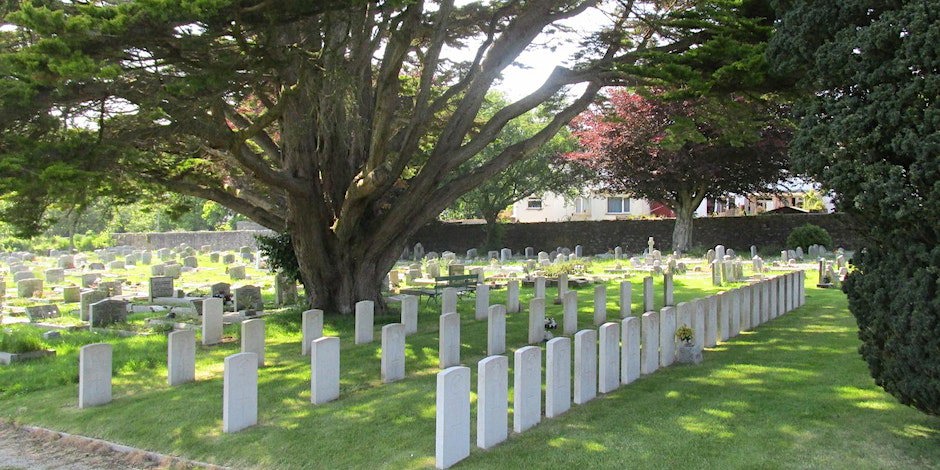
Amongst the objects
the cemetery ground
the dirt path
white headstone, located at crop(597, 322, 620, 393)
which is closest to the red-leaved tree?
the cemetery ground

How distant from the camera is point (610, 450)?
584cm

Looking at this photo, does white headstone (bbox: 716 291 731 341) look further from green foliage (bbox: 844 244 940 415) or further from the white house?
the white house

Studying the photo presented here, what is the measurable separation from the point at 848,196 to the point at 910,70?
103 cm

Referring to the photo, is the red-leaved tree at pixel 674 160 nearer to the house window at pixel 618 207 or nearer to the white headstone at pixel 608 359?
the white headstone at pixel 608 359

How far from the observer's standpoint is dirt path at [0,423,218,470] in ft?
20.6

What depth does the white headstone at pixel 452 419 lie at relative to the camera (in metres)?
5.61

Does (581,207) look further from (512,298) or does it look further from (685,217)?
(512,298)

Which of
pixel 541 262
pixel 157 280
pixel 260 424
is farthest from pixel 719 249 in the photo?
pixel 260 424

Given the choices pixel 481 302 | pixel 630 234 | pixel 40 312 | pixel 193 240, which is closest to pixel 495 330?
pixel 481 302

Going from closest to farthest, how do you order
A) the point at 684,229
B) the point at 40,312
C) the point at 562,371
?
the point at 562,371 < the point at 40,312 < the point at 684,229

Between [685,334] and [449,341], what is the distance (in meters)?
3.03

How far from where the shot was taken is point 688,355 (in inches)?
359

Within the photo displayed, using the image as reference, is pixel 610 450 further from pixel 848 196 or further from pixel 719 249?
pixel 719 249

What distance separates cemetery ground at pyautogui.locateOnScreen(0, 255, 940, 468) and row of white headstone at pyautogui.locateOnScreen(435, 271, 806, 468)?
0.14m
